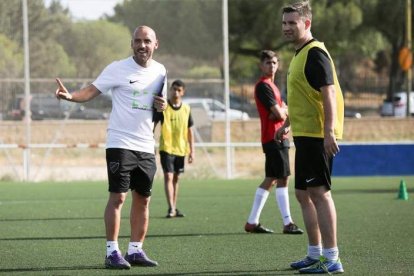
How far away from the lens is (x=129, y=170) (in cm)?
858

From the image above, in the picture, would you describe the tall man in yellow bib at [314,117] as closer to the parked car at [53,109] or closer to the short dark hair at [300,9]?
the short dark hair at [300,9]

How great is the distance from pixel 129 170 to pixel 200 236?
2.89 meters

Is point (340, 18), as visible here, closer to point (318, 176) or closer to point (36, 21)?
point (36, 21)

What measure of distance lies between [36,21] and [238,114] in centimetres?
966

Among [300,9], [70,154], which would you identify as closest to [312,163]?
[300,9]

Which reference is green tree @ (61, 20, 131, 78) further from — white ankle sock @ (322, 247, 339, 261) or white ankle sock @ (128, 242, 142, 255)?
white ankle sock @ (322, 247, 339, 261)

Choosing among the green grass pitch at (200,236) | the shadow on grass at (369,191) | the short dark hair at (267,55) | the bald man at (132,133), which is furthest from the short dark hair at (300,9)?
the shadow on grass at (369,191)

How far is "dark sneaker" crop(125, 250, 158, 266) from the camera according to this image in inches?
341

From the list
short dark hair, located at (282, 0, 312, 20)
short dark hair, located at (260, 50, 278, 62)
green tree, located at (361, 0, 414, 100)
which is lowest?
short dark hair, located at (260, 50, 278, 62)

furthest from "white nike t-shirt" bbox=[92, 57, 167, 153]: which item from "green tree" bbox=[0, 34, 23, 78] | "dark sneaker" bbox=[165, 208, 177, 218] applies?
"green tree" bbox=[0, 34, 23, 78]

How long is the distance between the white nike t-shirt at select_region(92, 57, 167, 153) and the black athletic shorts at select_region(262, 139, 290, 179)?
10.6 feet

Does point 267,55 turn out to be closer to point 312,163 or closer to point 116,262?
point 312,163

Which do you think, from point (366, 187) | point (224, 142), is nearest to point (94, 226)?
point (366, 187)

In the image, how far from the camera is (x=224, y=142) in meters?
24.5
